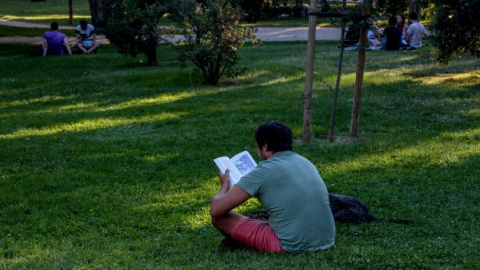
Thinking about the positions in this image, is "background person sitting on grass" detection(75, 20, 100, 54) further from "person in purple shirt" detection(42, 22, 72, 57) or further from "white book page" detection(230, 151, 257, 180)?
"white book page" detection(230, 151, 257, 180)

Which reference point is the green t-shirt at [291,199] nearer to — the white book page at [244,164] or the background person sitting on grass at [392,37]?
the white book page at [244,164]

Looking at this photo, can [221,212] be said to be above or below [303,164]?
below

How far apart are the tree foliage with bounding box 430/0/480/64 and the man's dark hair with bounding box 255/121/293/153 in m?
9.41

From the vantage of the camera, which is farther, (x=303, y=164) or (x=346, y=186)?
(x=346, y=186)

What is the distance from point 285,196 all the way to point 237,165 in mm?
583

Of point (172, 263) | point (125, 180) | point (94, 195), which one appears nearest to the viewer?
point (172, 263)

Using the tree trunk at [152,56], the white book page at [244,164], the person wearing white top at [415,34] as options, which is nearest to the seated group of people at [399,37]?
the person wearing white top at [415,34]

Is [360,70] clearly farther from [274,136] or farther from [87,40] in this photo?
[87,40]

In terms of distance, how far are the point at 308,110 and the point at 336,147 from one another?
616mm

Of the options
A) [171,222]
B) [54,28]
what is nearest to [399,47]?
[54,28]

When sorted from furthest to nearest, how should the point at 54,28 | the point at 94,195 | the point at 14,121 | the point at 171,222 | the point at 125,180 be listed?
the point at 54,28 < the point at 14,121 < the point at 125,180 < the point at 94,195 < the point at 171,222

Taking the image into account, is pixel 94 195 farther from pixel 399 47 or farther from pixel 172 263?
pixel 399 47

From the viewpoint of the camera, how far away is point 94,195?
7.77 m

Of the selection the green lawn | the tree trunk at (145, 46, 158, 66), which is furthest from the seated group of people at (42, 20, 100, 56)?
the green lawn
